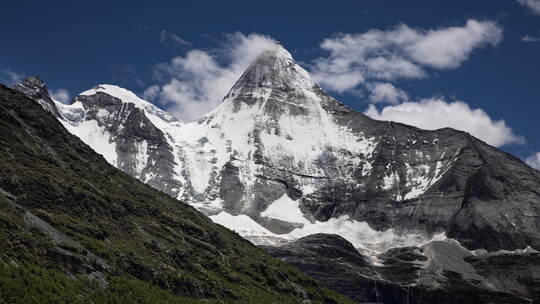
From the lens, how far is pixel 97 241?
126938 mm

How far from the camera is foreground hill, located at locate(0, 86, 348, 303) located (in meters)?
106

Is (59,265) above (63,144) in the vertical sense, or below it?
below

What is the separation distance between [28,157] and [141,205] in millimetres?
28608

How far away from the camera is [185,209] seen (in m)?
196

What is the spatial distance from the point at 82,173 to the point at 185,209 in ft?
132

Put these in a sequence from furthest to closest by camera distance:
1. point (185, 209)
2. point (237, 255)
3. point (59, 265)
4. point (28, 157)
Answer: point (185, 209), point (237, 255), point (28, 157), point (59, 265)

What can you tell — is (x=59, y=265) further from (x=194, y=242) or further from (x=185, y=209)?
(x=185, y=209)

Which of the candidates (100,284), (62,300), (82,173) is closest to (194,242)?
(82,173)

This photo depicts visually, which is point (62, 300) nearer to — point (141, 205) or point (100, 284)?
point (100, 284)

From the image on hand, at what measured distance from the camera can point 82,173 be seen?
162m

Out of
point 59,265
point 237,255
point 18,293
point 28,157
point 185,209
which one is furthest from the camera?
point 185,209

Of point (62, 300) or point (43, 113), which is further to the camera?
point (43, 113)

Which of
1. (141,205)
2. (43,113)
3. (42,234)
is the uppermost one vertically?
Result: (43,113)

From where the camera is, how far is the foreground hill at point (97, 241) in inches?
4186
